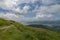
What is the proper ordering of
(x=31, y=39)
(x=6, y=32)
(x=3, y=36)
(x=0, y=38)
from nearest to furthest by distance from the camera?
(x=0, y=38) < (x=3, y=36) < (x=6, y=32) < (x=31, y=39)

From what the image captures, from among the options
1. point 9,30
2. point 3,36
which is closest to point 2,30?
point 9,30

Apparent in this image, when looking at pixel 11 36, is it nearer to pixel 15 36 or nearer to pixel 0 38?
pixel 15 36

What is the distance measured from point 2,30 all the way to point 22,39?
8.60 m

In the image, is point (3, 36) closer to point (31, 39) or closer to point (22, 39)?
point (22, 39)

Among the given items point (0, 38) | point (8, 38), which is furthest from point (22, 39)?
point (0, 38)

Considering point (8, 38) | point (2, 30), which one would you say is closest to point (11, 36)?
point (8, 38)

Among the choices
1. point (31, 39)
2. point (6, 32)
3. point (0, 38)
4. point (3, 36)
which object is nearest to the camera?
point (0, 38)

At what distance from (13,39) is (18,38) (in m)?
3.09

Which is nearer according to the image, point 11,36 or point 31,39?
point 11,36

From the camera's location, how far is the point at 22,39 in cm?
6231

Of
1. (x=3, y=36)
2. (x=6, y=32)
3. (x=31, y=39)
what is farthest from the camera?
(x=31, y=39)

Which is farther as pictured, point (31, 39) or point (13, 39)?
point (31, 39)

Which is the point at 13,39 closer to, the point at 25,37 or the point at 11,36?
the point at 11,36

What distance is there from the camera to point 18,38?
201 feet
